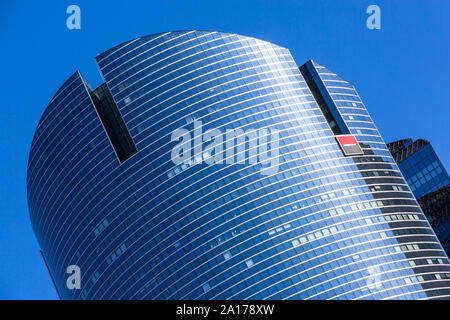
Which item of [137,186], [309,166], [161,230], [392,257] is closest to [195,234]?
[161,230]

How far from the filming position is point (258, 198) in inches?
7367

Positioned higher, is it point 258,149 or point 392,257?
point 258,149

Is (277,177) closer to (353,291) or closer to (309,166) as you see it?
(309,166)

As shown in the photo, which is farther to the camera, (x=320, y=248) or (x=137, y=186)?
(x=137, y=186)

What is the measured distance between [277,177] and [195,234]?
1045 inches

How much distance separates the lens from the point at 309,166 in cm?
19450
